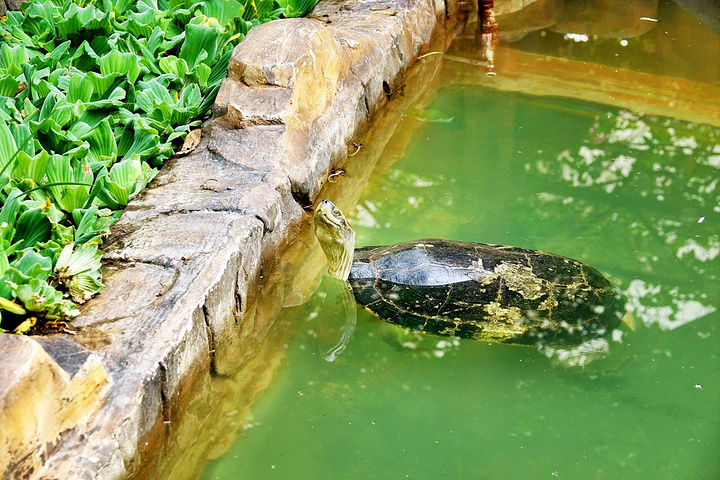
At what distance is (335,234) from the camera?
2600 millimetres

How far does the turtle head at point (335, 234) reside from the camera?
259 cm

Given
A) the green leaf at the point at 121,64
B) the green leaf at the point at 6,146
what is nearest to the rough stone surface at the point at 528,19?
the green leaf at the point at 121,64

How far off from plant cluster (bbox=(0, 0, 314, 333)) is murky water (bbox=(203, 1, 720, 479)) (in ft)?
2.95

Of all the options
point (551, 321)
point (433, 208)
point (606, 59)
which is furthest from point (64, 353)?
point (606, 59)

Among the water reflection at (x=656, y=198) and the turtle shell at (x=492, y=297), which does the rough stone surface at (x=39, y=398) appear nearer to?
the turtle shell at (x=492, y=297)

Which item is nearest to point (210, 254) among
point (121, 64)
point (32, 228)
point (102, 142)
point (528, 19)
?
point (32, 228)

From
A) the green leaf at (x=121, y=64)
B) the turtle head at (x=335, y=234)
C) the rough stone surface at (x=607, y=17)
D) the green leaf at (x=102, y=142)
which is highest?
the green leaf at (x=121, y=64)

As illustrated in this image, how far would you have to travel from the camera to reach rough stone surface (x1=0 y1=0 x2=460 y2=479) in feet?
5.99

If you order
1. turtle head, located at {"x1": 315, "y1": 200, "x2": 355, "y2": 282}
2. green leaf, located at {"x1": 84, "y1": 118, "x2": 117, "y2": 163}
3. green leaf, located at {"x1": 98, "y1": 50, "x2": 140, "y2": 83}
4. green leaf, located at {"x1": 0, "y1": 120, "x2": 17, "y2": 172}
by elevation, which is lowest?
turtle head, located at {"x1": 315, "y1": 200, "x2": 355, "y2": 282}

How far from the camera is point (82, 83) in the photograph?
3150 millimetres

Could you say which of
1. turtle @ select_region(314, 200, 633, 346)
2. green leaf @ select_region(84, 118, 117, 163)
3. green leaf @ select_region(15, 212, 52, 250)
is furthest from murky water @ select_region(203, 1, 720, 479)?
green leaf @ select_region(84, 118, 117, 163)

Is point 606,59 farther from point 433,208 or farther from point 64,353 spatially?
point 64,353

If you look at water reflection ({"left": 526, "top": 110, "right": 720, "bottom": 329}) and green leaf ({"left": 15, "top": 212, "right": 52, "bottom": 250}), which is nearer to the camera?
green leaf ({"left": 15, "top": 212, "right": 52, "bottom": 250})

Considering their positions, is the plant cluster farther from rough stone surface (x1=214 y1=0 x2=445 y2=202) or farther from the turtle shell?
the turtle shell
